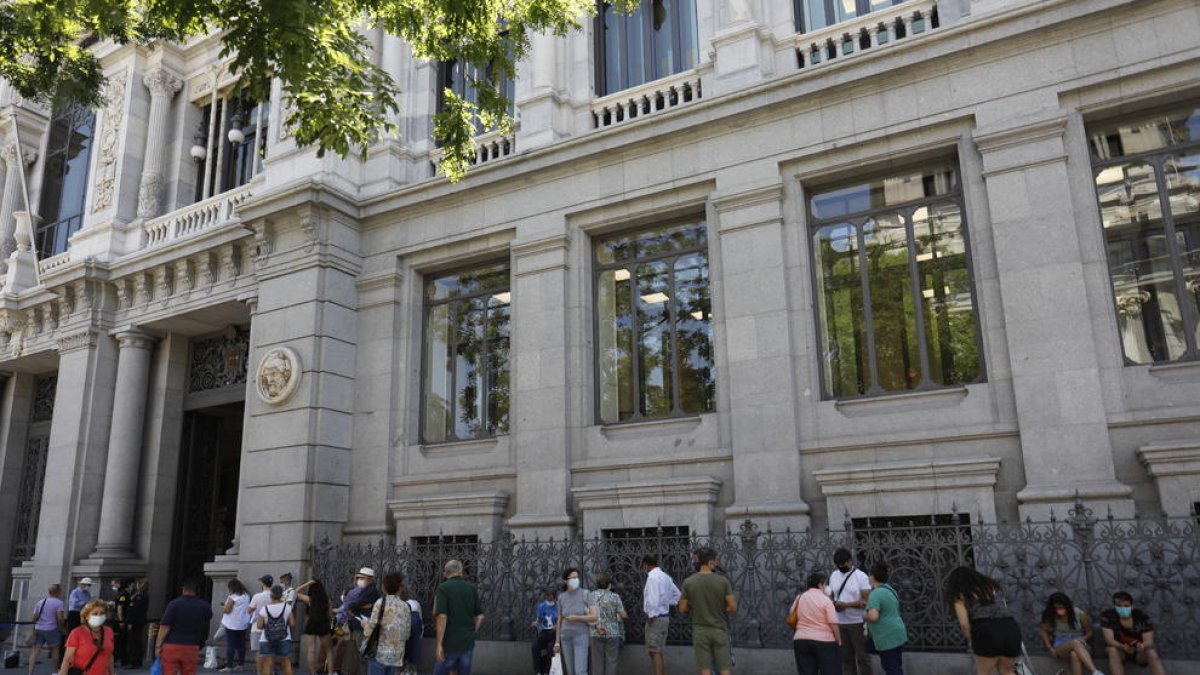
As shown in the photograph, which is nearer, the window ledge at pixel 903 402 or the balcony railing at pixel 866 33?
the window ledge at pixel 903 402

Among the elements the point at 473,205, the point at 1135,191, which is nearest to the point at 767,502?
the point at 1135,191

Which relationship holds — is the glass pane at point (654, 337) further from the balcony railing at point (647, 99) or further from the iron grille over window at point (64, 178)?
the iron grille over window at point (64, 178)

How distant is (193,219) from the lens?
19859 millimetres

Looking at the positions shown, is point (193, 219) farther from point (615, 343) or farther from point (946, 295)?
point (946, 295)

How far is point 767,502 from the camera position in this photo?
40.0 ft

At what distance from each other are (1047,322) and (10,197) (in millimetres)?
26570

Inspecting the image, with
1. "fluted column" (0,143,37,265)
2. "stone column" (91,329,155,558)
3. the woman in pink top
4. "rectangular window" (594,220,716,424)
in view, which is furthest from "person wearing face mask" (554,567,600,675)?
"fluted column" (0,143,37,265)

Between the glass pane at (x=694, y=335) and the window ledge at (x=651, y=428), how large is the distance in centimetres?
26

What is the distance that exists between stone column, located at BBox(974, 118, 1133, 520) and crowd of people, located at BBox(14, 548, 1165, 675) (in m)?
1.56

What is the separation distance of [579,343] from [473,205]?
345 centimetres

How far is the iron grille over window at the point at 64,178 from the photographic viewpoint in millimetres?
23812

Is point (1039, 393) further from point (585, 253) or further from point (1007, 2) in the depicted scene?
point (585, 253)

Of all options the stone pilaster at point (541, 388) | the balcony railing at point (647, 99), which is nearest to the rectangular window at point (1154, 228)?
the balcony railing at point (647, 99)

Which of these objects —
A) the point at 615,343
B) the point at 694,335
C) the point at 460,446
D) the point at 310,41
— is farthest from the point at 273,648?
the point at 310,41
